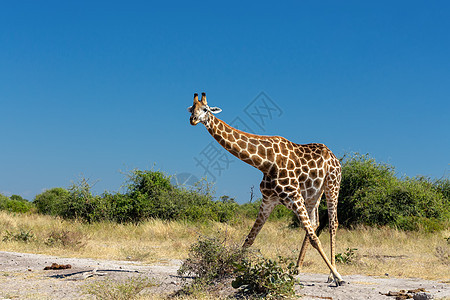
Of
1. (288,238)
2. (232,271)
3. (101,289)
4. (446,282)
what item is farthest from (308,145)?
(288,238)

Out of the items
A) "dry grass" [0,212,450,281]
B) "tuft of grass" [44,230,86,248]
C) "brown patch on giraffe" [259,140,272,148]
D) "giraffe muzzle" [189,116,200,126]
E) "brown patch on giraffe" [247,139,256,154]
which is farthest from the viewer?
"tuft of grass" [44,230,86,248]

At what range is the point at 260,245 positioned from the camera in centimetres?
1453

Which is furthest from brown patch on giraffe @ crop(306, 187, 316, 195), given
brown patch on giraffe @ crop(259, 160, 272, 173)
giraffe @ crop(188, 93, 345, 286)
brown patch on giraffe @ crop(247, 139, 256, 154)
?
brown patch on giraffe @ crop(247, 139, 256, 154)

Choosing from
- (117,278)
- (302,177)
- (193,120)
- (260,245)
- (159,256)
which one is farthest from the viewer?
(260,245)

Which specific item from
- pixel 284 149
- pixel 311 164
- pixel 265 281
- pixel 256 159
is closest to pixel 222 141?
pixel 256 159

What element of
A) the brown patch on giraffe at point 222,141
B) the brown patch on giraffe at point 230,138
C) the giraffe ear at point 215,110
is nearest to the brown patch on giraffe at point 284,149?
the brown patch on giraffe at point 230,138

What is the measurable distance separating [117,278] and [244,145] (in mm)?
3576

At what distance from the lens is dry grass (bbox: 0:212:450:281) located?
11281 mm

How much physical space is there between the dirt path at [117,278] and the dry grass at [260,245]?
1.26 meters

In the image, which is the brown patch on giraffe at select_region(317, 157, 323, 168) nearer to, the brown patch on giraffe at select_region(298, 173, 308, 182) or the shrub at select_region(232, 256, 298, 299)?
the brown patch on giraffe at select_region(298, 173, 308, 182)

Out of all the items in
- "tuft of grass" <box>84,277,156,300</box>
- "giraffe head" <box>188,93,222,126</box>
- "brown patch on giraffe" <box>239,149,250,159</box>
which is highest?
"giraffe head" <box>188,93,222,126</box>

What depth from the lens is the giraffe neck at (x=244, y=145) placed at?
25.9 feet

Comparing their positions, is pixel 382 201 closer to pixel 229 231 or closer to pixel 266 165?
pixel 229 231

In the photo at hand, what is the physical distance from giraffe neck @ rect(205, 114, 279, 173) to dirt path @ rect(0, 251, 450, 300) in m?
2.44
